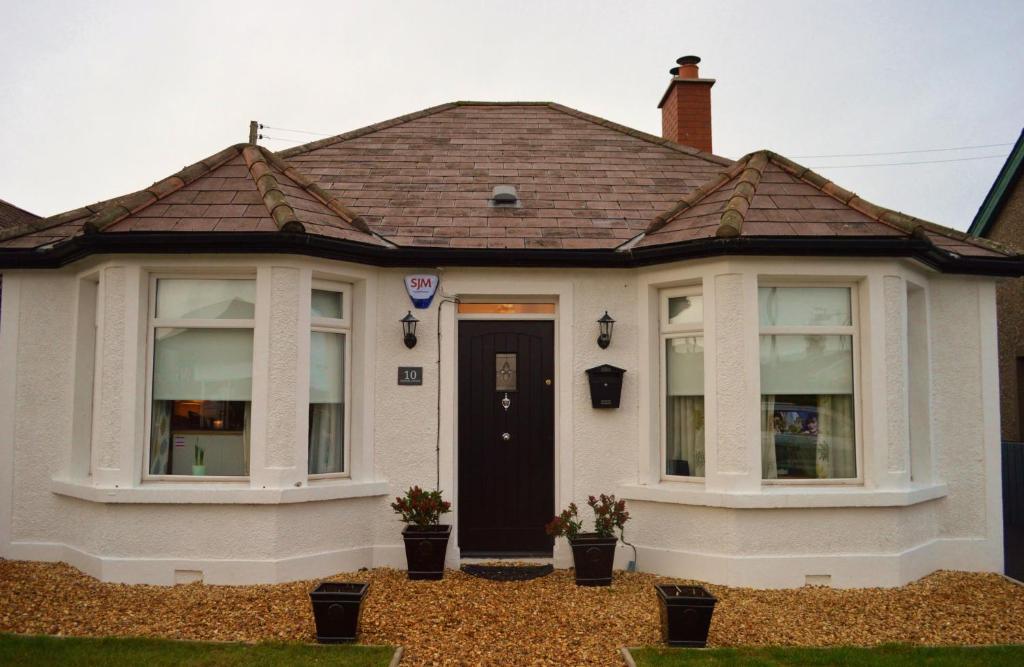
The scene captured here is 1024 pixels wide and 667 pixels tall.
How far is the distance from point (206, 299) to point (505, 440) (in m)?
3.19

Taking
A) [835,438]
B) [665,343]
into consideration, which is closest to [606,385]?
[665,343]

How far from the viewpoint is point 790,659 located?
5.21 meters

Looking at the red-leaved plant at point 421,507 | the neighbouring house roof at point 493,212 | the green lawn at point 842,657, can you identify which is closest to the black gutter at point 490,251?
the neighbouring house roof at point 493,212

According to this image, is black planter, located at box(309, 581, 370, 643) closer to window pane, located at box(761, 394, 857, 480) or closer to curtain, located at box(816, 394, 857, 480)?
window pane, located at box(761, 394, 857, 480)

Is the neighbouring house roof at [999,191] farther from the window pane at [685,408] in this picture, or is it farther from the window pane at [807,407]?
the window pane at [685,408]

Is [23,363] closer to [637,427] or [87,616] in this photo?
[87,616]

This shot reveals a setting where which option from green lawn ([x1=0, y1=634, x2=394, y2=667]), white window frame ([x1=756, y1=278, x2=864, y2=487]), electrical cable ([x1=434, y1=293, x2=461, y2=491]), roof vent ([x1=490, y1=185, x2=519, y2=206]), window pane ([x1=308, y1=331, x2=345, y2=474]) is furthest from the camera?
roof vent ([x1=490, y1=185, x2=519, y2=206])

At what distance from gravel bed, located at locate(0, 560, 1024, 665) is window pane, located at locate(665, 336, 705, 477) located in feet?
3.97

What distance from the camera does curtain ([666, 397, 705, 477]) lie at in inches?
305

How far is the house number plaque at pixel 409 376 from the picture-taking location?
790 cm

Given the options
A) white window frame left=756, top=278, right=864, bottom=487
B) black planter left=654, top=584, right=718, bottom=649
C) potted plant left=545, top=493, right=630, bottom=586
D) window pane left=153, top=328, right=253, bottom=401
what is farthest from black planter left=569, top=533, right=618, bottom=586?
window pane left=153, top=328, right=253, bottom=401

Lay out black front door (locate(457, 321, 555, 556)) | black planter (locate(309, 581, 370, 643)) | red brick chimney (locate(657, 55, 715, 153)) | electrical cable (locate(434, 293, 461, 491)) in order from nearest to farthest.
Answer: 1. black planter (locate(309, 581, 370, 643))
2. electrical cable (locate(434, 293, 461, 491))
3. black front door (locate(457, 321, 555, 556))
4. red brick chimney (locate(657, 55, 715, 153))

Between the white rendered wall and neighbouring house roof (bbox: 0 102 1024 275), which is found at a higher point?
neighbouring house roof (bbox: 0 102 1024 275)

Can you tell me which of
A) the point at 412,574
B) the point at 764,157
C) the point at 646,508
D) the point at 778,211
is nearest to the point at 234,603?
the point at 412,574
